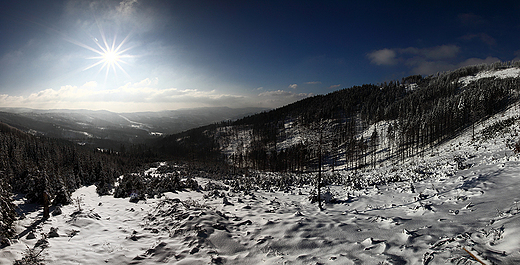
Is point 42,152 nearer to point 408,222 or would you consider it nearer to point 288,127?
point 408,222

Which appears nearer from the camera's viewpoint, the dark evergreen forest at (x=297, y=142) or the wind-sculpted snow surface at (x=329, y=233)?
the wind-sculpted snow surface at (x=329, y=233)

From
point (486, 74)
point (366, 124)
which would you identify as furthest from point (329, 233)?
point (486, 74)

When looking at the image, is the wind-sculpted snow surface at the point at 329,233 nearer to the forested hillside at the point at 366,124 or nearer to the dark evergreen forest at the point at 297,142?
the dark evergreen forest at the point at 297,142

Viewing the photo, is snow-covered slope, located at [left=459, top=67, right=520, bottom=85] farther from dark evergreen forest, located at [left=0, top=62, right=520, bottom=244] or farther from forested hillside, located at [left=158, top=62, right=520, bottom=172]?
dark evergreen forest, located at [left=0, top=62, right=520, bottom=244]

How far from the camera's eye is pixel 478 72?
469 feet

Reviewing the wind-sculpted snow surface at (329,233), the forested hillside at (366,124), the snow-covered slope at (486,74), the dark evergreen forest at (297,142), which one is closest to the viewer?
the wind-sculpted snow surface at (329,233)

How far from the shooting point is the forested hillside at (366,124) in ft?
213

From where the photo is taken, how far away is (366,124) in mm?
106625

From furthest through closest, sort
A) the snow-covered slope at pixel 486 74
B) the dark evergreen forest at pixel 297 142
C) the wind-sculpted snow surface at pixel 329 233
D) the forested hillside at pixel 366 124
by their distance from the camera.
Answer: the snow-covered slope at pixel 486 74, the forested hillside at pixel 366 124, the dark evergreen forest at pixel 297 142, the wind-sculpted snow surface at pixel 329 233

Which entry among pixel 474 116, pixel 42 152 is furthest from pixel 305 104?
pixel 42 152

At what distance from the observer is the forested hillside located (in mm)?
64938

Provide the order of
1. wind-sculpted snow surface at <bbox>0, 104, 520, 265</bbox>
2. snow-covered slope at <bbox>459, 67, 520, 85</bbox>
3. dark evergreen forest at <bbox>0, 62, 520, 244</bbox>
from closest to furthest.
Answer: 1. wind-sculpted snow surface at <bbox>0, 104, 520, 265</bbox>
2. dark evergreen forest at <bbox>0, 62, 520, 244</bbox>
3. snow-covered slope at <bbox>459, 67, 520, 85</bbox>

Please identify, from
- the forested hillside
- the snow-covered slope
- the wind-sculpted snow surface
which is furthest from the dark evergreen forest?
the snow-covered slope

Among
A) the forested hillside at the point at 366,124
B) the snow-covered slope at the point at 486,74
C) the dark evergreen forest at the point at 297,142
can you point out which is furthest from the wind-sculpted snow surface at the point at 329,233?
the snow-covered slope at the point at 486,74
